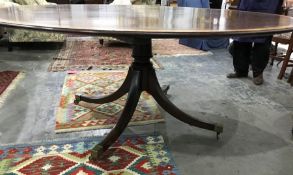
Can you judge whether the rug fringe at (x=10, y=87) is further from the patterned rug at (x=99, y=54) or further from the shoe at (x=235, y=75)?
the shoe at (x=235, y=75)

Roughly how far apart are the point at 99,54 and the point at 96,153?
92.3 inches

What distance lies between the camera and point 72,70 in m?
2.88

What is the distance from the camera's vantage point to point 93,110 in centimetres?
197

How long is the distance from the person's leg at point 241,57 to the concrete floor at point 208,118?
0.35ft

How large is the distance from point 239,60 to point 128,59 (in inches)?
49.6

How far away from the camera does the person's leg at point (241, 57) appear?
8.95 ft

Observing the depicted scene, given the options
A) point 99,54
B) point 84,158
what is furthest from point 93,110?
point 99,54

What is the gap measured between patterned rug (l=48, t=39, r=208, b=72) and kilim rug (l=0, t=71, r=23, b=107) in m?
0.35

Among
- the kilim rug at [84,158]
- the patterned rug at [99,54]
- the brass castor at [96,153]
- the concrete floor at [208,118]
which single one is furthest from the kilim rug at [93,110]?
the patterned rug at [99,54]

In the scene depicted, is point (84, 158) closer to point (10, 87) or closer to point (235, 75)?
point (10, 87)

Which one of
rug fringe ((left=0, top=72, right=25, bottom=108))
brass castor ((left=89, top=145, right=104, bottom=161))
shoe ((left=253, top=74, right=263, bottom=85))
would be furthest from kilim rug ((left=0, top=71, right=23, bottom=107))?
shoe ((left=253, top=74, right=263, bottom=85))

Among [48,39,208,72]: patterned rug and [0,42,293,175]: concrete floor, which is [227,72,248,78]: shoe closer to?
[0,42,293,175]: concrete floor

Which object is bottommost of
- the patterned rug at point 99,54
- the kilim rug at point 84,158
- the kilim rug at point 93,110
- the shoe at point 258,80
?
the kilim rug at point 84,158

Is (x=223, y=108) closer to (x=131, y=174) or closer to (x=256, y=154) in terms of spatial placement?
(x=256, y=154)
